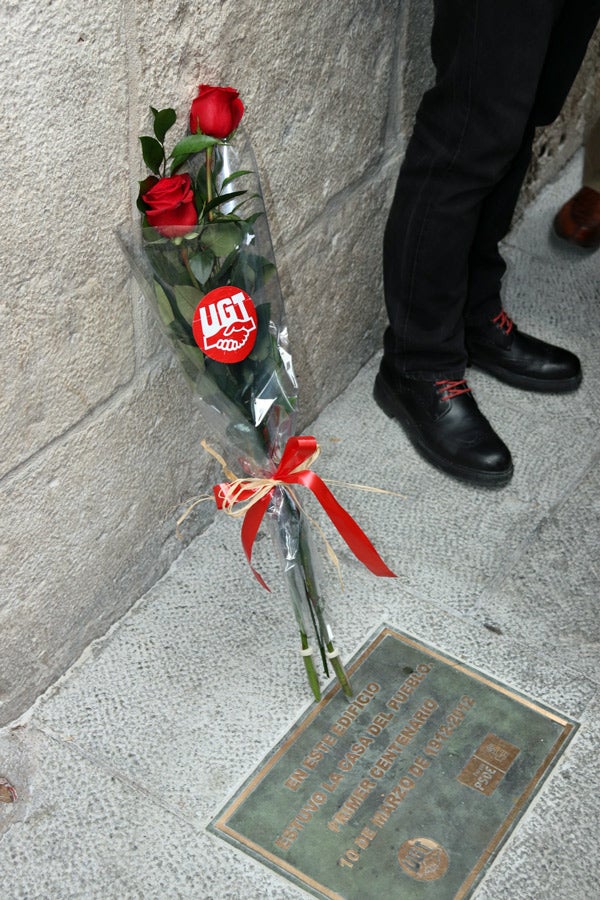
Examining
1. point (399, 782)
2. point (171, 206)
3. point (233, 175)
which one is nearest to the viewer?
point (171, 206)

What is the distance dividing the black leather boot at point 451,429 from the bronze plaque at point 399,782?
1.63 feet

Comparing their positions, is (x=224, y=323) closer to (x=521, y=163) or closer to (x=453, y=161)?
(x=453, y=161)

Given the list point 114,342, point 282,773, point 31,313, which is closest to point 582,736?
point 282,773

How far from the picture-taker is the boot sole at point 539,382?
95.0 inches

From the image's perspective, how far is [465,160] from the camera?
190 centimetres

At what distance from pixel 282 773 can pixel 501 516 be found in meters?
0.78

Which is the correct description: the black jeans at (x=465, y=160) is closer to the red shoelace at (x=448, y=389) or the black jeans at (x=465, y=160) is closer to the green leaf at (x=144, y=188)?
the red shoelace at (x=448, y=389)

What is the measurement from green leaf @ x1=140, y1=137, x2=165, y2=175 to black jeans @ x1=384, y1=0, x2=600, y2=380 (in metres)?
0.65

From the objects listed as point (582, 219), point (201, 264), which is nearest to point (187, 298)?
point (201, 264)

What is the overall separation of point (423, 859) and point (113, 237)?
1106 millimetres

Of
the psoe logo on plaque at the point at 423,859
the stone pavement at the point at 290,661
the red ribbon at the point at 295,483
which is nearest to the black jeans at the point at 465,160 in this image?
the stone pavement at the point at 290,661

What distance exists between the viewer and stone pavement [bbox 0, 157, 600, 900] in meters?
1.55

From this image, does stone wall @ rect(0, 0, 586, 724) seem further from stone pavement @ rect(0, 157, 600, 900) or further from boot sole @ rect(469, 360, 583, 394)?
boot sole @ rect(469, 360, 583, 394)

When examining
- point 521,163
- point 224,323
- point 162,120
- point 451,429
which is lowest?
point 451,429
